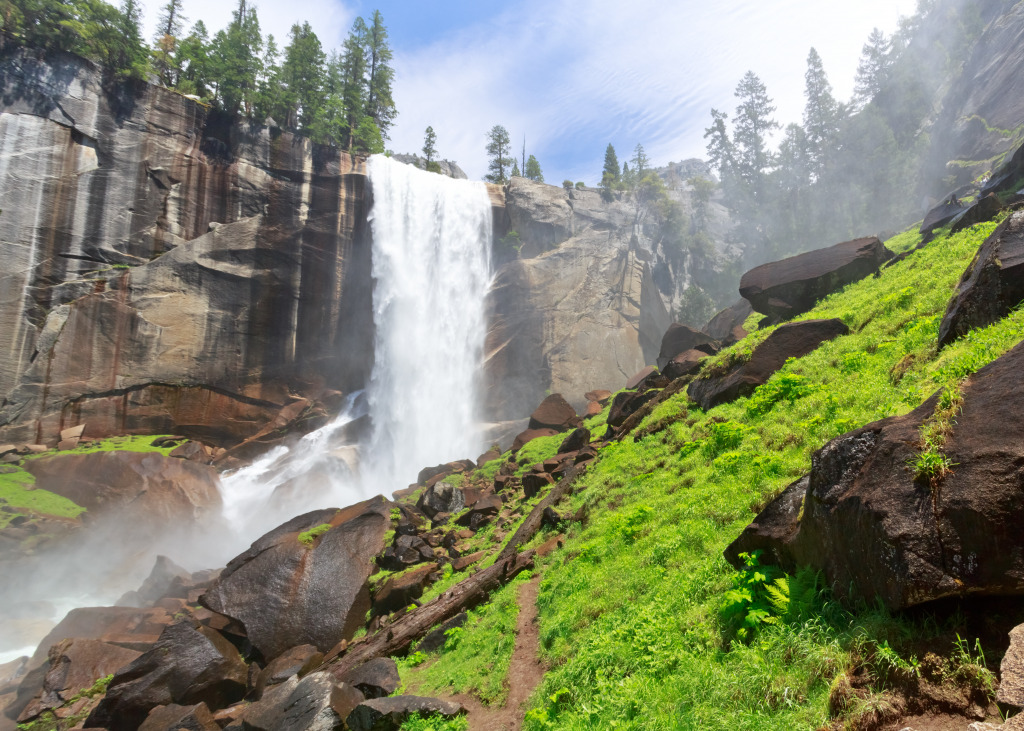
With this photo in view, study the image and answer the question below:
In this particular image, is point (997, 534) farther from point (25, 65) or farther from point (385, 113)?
point (385, 113)

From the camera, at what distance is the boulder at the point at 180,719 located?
1014cm

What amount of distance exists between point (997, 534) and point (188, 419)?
3866 centimetres

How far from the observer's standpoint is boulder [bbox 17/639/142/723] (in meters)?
12.2

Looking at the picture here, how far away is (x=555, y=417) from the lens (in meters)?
25.3

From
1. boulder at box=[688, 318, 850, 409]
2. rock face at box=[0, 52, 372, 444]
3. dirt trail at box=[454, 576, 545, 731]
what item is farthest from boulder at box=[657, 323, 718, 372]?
rock face at box=[0, 52, 372, 444]

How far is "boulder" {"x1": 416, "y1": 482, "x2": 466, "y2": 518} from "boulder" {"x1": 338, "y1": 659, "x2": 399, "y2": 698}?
9.14 metres

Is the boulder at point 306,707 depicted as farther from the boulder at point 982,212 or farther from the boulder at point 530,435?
the boulder at point 982,212

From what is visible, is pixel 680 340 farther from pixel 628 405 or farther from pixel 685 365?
pixel 628 405

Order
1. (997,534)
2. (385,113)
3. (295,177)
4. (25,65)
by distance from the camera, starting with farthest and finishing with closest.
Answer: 1. (385,113)
2. (295,177)
3. (25,65)
4. (997,534)

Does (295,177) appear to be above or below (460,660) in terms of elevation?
above

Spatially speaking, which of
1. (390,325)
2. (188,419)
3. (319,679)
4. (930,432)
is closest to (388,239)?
(390,325)

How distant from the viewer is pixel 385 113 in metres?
50.7

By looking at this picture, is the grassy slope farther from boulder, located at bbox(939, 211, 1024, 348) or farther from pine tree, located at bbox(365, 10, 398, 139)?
pine tree, located at bbox(365, 10, 398, 139)

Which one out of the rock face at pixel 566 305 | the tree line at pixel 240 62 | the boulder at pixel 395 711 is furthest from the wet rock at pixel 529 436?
the tree line at pixel 240 62
